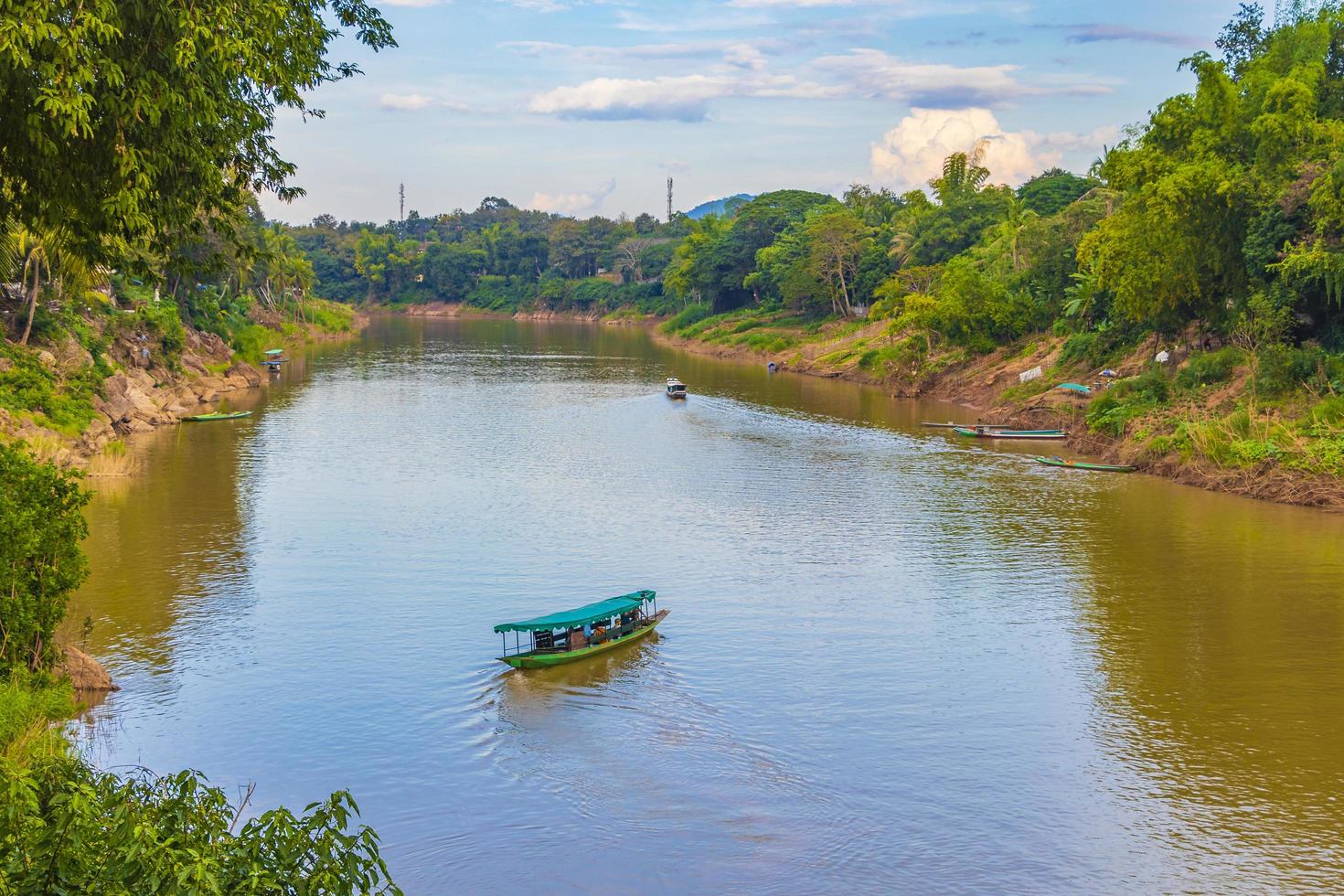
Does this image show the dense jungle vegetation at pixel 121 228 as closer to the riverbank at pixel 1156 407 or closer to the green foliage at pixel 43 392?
the green foliage at pixel 43 392

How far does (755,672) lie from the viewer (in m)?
25.5

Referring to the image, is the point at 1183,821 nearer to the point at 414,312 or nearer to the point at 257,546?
the point at 257,546

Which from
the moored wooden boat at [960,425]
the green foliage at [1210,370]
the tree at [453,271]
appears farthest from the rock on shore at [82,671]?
the tree at [453,271]

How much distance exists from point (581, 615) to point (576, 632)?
1.23 ft

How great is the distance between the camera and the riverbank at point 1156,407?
41125 millimetres

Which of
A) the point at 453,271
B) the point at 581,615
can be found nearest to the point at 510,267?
the point at 453,271

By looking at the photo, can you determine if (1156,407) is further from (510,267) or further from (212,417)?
(510,267)

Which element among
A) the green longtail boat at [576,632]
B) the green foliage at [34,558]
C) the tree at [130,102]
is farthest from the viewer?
the green longtail boat at [576,632]

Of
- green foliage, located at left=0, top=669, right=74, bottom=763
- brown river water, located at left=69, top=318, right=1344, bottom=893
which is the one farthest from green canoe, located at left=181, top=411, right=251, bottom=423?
green foliage, located at left=0, top=669, right=74, bottom=763

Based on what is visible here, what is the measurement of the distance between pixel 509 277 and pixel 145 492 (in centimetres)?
14667

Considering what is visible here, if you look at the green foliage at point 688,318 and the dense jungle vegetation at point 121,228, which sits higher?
the green foliage at point 688,318

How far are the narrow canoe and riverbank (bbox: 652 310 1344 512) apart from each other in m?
0.58

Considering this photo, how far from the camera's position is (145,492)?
41.2 metres

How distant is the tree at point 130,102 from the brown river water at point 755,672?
9968 mm
